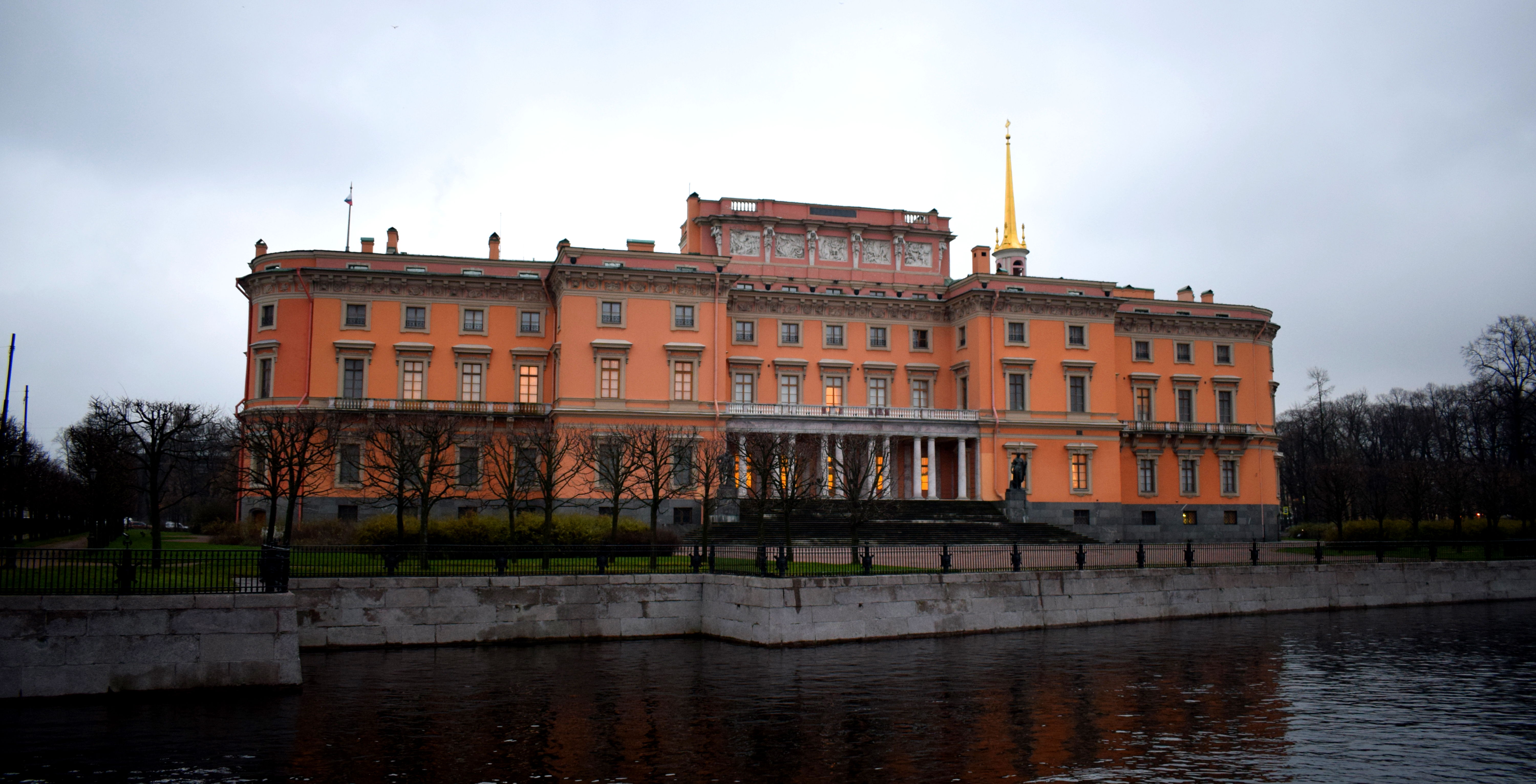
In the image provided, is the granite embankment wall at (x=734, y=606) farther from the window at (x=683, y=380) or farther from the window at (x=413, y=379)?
the window at (x=413, y=379)

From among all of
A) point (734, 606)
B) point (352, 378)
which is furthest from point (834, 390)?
point (734, 606)

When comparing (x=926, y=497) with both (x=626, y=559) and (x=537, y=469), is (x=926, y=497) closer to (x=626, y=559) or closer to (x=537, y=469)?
(x=537, y=469)

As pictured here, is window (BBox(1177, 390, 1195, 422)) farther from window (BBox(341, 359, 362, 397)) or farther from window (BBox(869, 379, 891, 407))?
window (BBox(341, 359, 362, 397))

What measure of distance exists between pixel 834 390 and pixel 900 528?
12312 mm

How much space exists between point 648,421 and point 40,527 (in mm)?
32559

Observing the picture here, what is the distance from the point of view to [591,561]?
28.4 m

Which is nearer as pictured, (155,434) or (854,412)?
(155,434)

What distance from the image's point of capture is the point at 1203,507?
58.8m

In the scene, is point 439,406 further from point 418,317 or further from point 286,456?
point 286,456

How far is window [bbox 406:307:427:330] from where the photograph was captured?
2009 inches

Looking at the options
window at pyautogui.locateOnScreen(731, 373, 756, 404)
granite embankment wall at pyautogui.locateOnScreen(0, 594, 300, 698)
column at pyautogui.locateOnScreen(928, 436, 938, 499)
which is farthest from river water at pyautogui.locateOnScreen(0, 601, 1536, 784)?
window at pyautogui.locateOnScreen(731, 373, 756, 404)

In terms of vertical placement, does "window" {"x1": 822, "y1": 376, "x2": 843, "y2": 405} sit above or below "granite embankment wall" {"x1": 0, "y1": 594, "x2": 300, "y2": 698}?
above

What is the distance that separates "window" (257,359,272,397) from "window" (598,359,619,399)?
1505cm

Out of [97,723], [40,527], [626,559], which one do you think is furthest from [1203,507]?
[40,527]
